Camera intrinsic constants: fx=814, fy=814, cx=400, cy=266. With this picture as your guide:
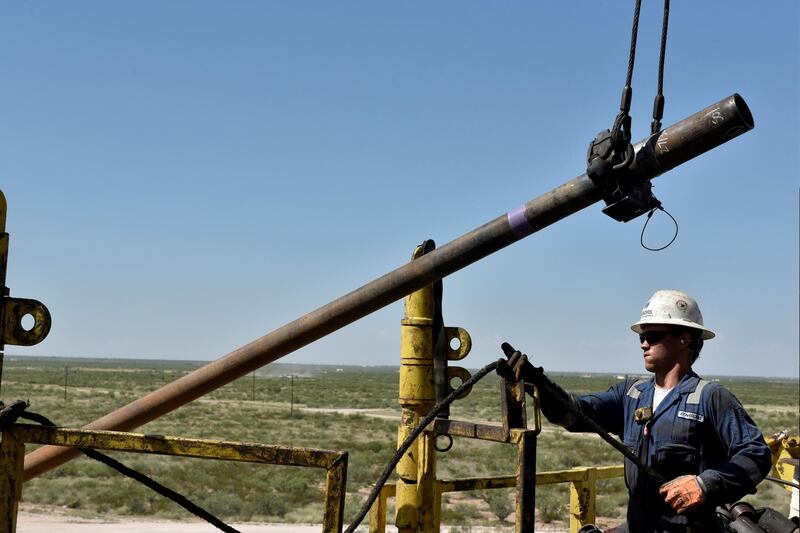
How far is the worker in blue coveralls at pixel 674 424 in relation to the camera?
9.75 ft

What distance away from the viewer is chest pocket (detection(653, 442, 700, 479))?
10.3 feet

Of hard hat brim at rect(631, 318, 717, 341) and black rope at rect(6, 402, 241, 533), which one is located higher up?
hard hat brim at rect(631, 318, 717, 341)

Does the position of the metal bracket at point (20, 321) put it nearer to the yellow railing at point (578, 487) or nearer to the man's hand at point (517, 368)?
the man's hand at point (517, 368)

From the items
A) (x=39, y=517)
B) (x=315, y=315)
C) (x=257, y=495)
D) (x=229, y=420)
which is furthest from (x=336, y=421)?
(x=315, y=315)

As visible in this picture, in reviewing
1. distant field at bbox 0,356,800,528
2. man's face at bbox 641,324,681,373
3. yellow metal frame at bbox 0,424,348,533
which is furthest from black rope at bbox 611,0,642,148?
distant field at bbox 0,356,800,528

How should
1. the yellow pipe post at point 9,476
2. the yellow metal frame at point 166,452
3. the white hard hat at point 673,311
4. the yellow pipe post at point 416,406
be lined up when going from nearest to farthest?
the yellow metal frame at point 166,452, the yellow pipe post at point 9,476, the white hard hat at point 673,311, the yellow pipe post at point 416,406

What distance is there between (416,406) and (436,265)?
0.75m

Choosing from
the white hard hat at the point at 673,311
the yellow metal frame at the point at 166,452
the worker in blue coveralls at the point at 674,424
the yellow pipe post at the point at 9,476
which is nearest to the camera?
the yellow metal frame at the point at 166,452

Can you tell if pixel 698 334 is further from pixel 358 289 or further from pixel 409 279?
pixel 358 289

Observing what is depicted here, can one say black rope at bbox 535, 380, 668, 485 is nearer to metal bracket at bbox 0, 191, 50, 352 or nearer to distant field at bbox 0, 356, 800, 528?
metal bracket at bbox 0, 191, 50, 352

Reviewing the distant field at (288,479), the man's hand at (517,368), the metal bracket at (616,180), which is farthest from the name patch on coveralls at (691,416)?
the distant field at (288,479)

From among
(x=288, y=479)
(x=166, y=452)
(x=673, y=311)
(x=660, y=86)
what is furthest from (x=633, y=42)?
(x=288, y=479)

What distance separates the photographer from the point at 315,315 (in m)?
3.75

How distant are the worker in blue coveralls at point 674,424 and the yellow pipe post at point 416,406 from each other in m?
0.66
